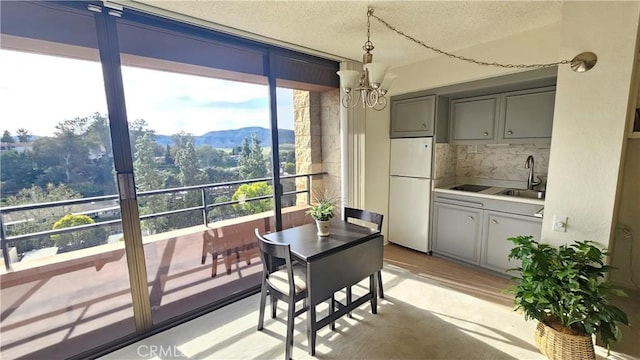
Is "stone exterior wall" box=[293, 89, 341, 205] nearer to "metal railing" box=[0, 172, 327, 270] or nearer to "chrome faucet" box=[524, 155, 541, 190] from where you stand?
"metal railing" box=[0, 172, 327, 270]

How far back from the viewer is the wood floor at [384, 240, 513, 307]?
268cm

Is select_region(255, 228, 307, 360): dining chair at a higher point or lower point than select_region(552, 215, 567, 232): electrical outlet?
lower

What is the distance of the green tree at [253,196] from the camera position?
3115 millimetres

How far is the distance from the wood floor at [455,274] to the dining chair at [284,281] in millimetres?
1678

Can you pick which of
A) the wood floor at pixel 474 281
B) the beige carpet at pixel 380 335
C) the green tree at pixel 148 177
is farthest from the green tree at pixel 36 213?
the wood floor at pixel 474 281

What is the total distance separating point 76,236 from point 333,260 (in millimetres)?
1861

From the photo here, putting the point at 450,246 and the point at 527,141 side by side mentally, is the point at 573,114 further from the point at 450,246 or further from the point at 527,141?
the point at 450,246

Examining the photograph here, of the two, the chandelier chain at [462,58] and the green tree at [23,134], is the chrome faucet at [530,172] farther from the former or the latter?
the green tree at [23,134]

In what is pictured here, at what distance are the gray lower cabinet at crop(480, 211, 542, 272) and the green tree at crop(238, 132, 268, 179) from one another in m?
2.55

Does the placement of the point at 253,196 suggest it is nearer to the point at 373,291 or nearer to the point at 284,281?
the point at 284,281

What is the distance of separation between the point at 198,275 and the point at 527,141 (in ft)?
12.0

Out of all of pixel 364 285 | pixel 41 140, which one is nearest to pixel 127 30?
pixel 41 140

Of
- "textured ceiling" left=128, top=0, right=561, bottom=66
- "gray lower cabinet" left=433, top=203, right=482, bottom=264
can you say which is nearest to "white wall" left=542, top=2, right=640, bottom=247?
"textured ceiling" left=128, top=0, right=561, bottom=66

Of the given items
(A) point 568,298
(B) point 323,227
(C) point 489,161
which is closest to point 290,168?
(B) point 323,227
